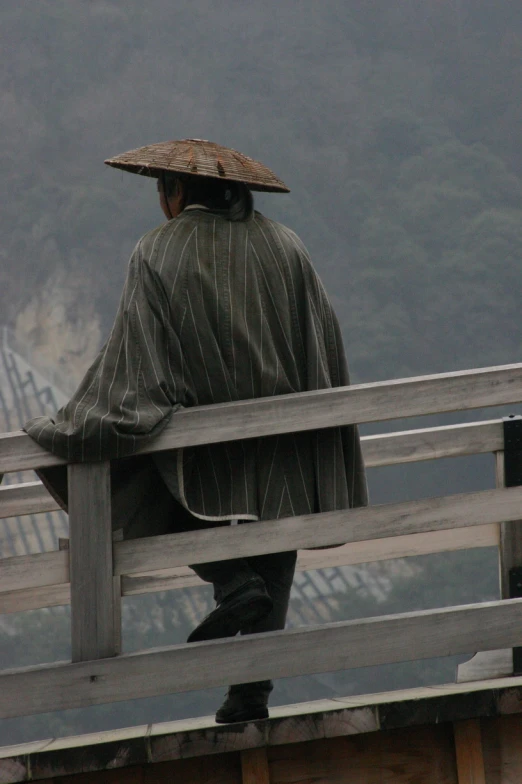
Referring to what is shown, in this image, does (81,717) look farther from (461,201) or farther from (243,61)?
(243,61)

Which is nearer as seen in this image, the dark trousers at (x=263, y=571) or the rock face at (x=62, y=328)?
the dark trousers at (x=263, y=571)

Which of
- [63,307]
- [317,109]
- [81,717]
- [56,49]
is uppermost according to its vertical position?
[56,49]

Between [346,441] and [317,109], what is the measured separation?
39769 millimetres

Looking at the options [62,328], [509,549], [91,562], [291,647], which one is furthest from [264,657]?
[62,328]

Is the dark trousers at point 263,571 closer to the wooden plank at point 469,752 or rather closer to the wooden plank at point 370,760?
the wooden plank at point 370,760

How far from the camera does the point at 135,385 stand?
2.37 m

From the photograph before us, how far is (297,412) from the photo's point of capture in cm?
233

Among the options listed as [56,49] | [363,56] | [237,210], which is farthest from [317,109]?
[237,210]

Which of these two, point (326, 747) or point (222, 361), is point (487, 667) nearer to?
point (326, 747)

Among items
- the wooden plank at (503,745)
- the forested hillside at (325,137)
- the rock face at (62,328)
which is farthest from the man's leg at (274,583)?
the forested hillside at (325,137)

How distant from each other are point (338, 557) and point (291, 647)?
90cm

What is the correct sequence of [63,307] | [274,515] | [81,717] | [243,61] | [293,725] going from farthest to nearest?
[243,61], [63,307], [81,717], [274,515], [293,725]

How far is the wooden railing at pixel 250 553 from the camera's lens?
7.47 feet

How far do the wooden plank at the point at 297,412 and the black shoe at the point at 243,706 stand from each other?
1.80 feet
